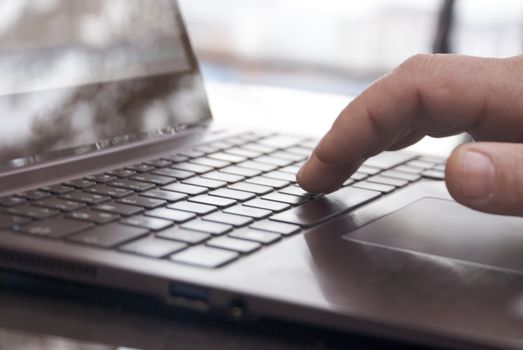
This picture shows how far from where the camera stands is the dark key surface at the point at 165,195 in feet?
1.92

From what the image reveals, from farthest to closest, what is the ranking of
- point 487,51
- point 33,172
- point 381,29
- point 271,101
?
point 381,29 → point 487,51 → point 271,101 → point 33,172

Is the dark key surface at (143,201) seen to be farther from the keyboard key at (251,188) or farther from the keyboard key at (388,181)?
the keyboard key at (388,181)

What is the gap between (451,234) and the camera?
1.88 ft

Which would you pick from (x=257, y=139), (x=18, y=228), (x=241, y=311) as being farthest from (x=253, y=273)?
(x=257, y=139)

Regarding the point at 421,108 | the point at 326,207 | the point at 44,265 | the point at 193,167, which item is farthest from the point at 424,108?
the point at 44,265

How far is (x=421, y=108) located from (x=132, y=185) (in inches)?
8.9

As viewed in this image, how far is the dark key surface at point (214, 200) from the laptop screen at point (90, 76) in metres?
0.15

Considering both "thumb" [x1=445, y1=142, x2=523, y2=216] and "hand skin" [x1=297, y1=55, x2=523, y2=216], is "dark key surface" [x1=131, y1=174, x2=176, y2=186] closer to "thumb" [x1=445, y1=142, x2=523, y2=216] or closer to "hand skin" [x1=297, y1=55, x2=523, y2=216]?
"hand skin" [x1=297, y1=55, x2=523, y2=216]

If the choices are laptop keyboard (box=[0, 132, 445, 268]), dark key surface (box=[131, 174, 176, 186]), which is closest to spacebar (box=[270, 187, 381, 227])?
laptop keyboard (box=[0, 132, 445, 268])

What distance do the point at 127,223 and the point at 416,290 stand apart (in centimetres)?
19

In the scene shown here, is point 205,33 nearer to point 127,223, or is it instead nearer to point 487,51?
point 487,51

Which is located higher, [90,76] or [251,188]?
[90,76]

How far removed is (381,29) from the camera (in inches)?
117

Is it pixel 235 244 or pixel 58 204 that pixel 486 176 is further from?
pixel 58 204
